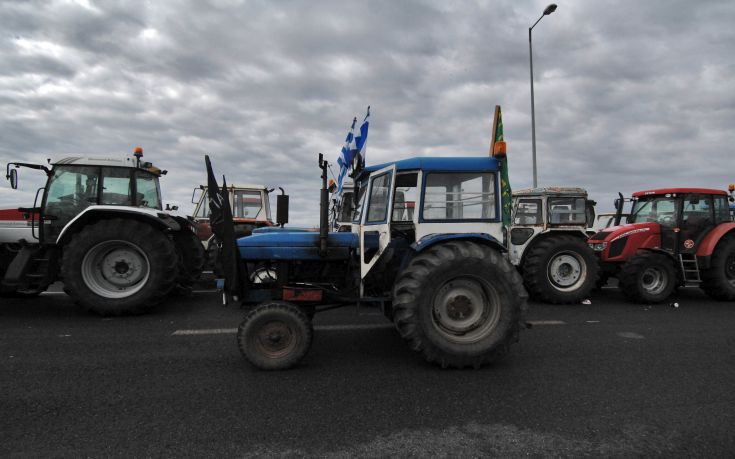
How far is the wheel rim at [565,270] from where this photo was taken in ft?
22.1

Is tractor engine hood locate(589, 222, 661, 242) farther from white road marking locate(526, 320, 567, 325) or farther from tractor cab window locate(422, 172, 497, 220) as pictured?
tractor cab window locate(422, 172, 497, 220)

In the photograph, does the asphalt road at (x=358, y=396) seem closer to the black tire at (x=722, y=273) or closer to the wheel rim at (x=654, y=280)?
the wheel rim at (x=654, y=280)

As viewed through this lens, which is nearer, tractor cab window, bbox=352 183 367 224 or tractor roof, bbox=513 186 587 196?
tractor cab window, bbox=352 183 367 224

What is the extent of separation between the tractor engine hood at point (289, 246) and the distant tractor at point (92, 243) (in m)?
2.16

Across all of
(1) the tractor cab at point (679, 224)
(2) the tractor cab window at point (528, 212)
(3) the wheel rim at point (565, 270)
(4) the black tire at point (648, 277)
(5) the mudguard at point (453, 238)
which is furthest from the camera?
(2) the tractor cab window at point (528, 212)

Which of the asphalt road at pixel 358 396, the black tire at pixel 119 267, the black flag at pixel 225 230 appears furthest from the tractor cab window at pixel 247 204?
the black flag at pixel 225 230

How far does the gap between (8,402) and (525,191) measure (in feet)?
23.9

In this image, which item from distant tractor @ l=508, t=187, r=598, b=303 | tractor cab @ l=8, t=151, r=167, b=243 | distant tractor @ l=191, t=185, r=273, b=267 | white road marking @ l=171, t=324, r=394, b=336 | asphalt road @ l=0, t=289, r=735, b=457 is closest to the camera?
asphalt road @ l=0, t=289, r=735, b=457

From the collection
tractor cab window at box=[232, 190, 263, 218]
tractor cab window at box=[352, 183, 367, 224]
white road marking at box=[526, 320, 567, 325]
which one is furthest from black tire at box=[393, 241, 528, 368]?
tractor cab window at box=[232, 190, 263, 218]

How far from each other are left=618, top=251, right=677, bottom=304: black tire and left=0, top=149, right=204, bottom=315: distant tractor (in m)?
6.94

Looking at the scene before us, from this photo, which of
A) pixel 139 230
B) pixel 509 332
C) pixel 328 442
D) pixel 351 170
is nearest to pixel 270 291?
pixel 351 170

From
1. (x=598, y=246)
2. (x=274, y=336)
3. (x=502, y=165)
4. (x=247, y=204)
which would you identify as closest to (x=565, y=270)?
(x=598, y=246)

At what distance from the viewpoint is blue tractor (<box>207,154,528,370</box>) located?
3418mm

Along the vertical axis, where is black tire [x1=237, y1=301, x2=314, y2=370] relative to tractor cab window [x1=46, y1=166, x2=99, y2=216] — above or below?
below
